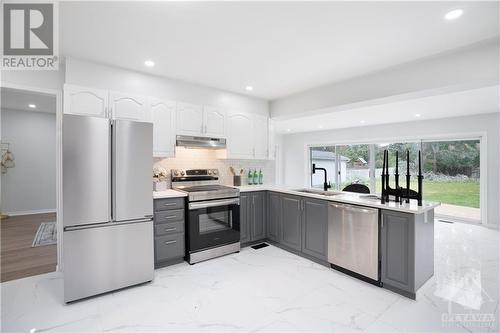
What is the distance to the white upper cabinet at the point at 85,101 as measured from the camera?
9.00 feet

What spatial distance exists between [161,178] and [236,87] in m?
1.85

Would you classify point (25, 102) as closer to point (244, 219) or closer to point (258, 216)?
point (244, 219)

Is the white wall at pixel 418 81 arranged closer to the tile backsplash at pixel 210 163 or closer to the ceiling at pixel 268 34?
the ceiling at pixel 268 34

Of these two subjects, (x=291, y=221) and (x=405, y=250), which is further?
(x=291, y=221)

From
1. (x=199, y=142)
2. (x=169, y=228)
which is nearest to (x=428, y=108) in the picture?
(x=199, y=142)

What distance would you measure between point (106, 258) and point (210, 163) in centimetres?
206

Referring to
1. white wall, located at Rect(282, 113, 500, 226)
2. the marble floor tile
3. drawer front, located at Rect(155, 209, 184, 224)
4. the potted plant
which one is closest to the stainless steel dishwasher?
the marble floor tile

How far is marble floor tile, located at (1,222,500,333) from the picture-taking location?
198cm

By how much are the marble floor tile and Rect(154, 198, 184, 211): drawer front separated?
2.54 ft

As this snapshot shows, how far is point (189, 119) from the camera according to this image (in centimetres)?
359

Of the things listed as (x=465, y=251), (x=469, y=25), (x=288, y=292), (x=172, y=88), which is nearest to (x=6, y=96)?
(x=172, y=88)

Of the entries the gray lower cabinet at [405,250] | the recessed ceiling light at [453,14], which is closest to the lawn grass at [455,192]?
the gray lower cabinet at [405,250]

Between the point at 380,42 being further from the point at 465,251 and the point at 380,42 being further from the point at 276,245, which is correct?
the point at 465,251

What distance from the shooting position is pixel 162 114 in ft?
11.0
